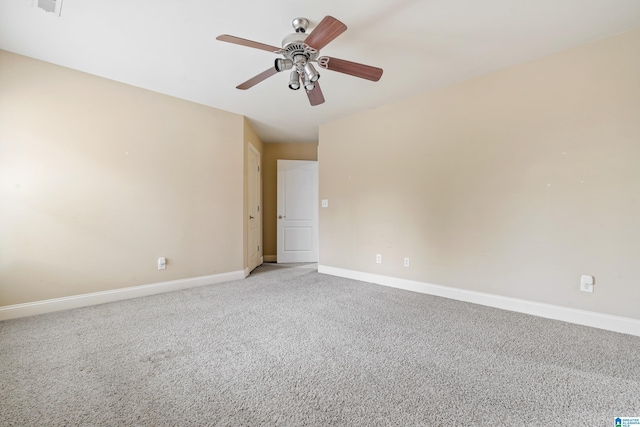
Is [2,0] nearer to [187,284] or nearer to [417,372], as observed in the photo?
[187,284]

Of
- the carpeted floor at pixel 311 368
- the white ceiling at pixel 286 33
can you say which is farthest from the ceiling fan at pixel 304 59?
the carpeted floor at pixel 311 368

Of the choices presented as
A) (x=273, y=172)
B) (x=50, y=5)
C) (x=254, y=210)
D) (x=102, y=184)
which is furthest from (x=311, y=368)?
(x=273, y=172)

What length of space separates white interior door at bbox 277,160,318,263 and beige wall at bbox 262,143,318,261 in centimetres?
34

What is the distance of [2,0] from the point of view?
1.87 meters

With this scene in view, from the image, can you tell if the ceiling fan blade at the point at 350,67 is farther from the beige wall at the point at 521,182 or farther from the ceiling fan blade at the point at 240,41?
the beige wall at the point at 521,182

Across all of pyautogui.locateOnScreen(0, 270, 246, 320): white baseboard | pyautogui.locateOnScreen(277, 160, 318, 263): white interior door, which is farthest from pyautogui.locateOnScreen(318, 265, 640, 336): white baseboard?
pyautogui.locateOnScreen(0, 270, 246, 320): white baseboard

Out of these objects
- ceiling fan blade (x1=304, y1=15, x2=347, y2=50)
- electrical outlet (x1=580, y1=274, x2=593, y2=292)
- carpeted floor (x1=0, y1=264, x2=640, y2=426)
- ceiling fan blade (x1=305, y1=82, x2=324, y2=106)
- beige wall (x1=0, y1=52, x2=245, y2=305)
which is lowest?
carpeted floor (x1=0, y1=264, x2=640, y2=426)

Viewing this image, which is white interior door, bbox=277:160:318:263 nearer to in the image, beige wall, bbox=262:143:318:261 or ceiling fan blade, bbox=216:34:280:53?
beige wall, bbox=262:143:318:261

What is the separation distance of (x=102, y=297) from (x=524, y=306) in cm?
446

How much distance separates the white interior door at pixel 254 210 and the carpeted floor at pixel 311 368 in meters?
2.02

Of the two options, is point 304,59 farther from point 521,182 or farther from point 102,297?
point 102,297

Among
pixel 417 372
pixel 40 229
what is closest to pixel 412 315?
pixel 417 372

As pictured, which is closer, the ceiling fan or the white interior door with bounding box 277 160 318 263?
the ceiling fan

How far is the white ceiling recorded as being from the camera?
6.25 ft
